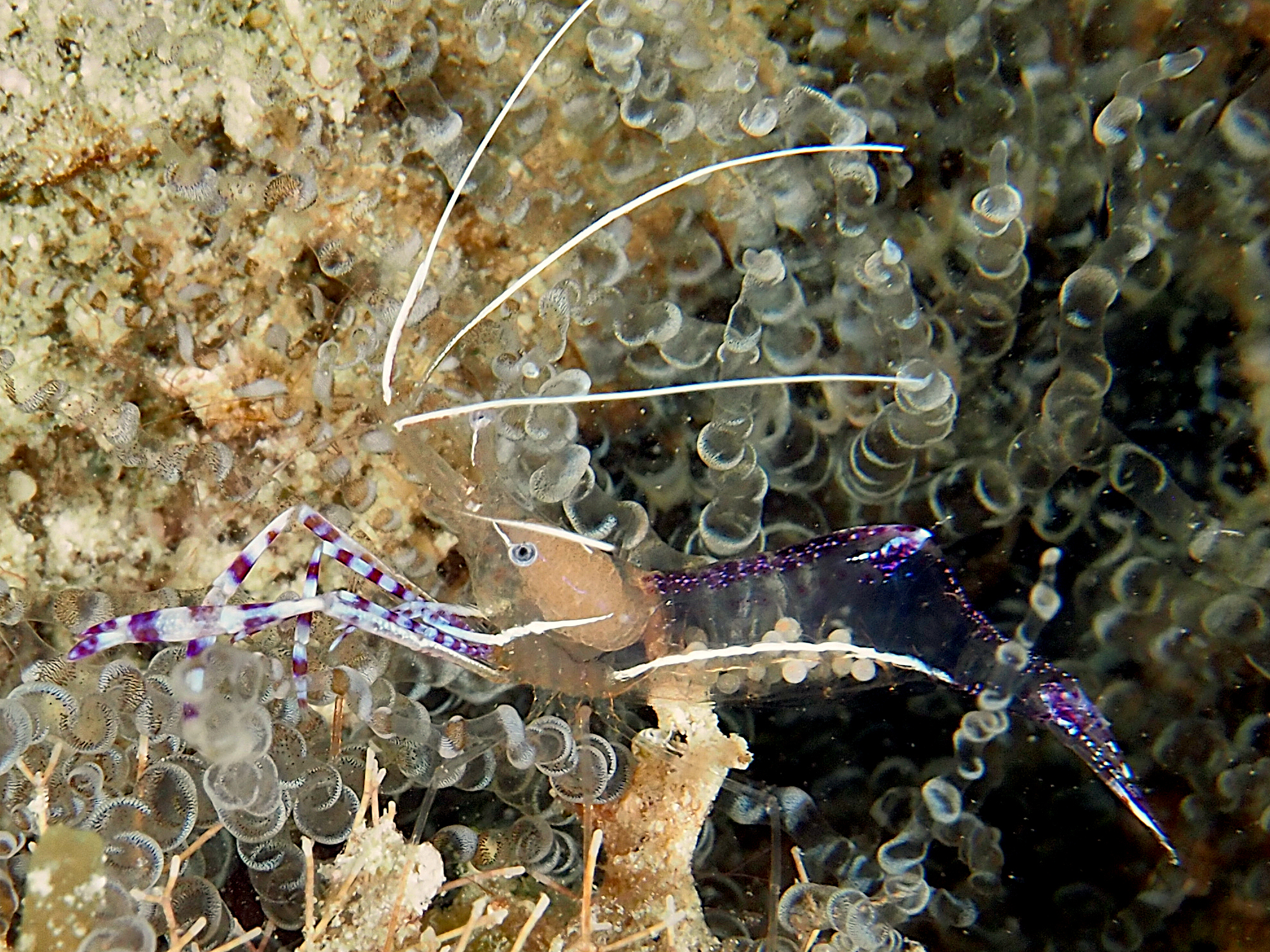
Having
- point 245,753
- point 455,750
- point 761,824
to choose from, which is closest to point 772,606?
point 761,824

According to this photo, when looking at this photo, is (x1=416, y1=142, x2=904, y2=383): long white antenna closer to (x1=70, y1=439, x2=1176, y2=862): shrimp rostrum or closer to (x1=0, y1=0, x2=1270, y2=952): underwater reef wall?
(x1=0, y1=0, x2=1270, y2=952): underwater reef wall

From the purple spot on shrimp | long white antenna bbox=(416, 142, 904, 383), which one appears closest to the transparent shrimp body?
the purple spot on shrimp

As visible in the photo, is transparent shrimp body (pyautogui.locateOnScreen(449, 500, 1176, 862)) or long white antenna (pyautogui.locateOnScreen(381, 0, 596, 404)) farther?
transparent shrimp body (pyautogui.locateOnScreen(449, 500, 1176, 862))

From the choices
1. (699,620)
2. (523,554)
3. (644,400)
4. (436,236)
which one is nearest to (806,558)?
(699,620)

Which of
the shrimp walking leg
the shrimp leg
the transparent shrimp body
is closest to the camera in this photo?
the shrimp walking leg

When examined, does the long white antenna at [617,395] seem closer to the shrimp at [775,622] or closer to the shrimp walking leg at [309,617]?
the shrimp at [775,622]

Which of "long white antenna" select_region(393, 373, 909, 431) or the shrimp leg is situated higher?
"long white antenna" select_region(393, 373, 909, 431)

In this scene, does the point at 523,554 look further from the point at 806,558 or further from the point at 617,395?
the point at 806,558
